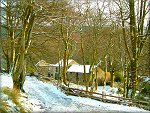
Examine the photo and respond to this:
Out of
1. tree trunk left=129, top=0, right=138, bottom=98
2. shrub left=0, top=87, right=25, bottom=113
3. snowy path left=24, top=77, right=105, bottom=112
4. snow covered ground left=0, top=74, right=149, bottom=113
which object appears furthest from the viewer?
snowy path left=24, top=77, right=105, bottom=112

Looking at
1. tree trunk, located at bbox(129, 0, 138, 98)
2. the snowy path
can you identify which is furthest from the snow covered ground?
tree trunk, located at bbox(129, 0, 138, 98)

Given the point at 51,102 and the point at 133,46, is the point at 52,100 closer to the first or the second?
the point at 51,102

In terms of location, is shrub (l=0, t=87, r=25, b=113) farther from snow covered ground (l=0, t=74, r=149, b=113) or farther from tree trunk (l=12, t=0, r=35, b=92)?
tree trunk (l=12, t=0, r=35, b=92)

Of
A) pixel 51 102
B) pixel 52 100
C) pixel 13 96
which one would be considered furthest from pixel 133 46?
pixel 13 96

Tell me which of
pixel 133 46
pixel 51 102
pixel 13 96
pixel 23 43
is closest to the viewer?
pixel 13 96

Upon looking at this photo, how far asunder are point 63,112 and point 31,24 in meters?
5.01

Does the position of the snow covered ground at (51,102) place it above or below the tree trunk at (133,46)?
below

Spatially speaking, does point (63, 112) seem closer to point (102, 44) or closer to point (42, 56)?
point (42, 56)

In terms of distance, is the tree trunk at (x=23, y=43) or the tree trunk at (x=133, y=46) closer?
the tree trunk at (x=133, y=46)

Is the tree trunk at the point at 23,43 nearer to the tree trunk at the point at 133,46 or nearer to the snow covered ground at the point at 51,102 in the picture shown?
the snow covered ground at the point at 51,102

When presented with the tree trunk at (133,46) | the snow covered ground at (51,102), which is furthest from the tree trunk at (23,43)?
the tree trunk at (133,46)

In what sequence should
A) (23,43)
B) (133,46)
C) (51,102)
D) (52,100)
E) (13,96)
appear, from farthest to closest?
(52,100) < (51,102) < (23,43) < (133,46) < (13,96)

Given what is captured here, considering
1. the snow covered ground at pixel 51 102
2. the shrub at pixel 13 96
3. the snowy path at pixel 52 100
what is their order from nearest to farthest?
the shrub at pixel 13 96 → the snow covered ground at pixel 51 102 → the snowy path at pixel 52 100

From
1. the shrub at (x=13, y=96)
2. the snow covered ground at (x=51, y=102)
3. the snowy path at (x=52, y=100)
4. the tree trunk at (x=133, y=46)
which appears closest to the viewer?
the shrub at (x=13, y=96)
